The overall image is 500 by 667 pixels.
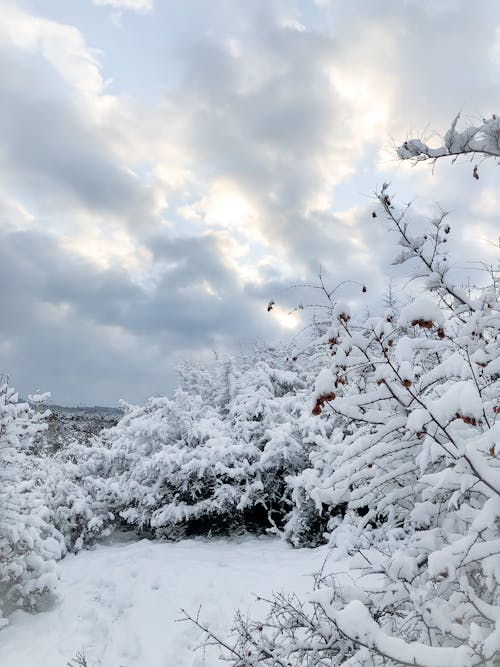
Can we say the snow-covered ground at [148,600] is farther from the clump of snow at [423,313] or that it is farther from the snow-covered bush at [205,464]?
the clump of snow at [423,313]

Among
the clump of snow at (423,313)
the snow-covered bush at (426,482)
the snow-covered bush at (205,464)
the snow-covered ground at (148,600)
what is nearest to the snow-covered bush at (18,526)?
the snow-covered ground at (148,600)

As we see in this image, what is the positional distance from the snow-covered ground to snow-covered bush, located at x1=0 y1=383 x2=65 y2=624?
0.37 metres

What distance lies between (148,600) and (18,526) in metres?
1.91

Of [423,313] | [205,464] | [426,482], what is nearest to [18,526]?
[205,464]

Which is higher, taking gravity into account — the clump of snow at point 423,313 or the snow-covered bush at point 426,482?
the clump of snow at point 423,313

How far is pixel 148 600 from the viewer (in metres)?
6.16

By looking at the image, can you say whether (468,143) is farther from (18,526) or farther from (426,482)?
(18,526)

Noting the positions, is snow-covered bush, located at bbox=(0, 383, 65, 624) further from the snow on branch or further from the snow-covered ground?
the snow on branch

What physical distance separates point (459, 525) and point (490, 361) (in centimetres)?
90

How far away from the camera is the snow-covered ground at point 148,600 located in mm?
5191

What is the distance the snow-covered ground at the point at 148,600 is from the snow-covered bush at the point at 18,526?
370 millimetres

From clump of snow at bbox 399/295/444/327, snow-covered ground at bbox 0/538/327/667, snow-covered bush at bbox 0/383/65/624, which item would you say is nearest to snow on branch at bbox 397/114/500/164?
clump of snow at bbox 399/295/444/327

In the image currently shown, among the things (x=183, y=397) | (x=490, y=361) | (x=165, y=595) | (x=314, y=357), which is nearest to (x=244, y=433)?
(x=183, y=397)

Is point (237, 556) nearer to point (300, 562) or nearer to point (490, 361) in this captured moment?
point (300, 562)
